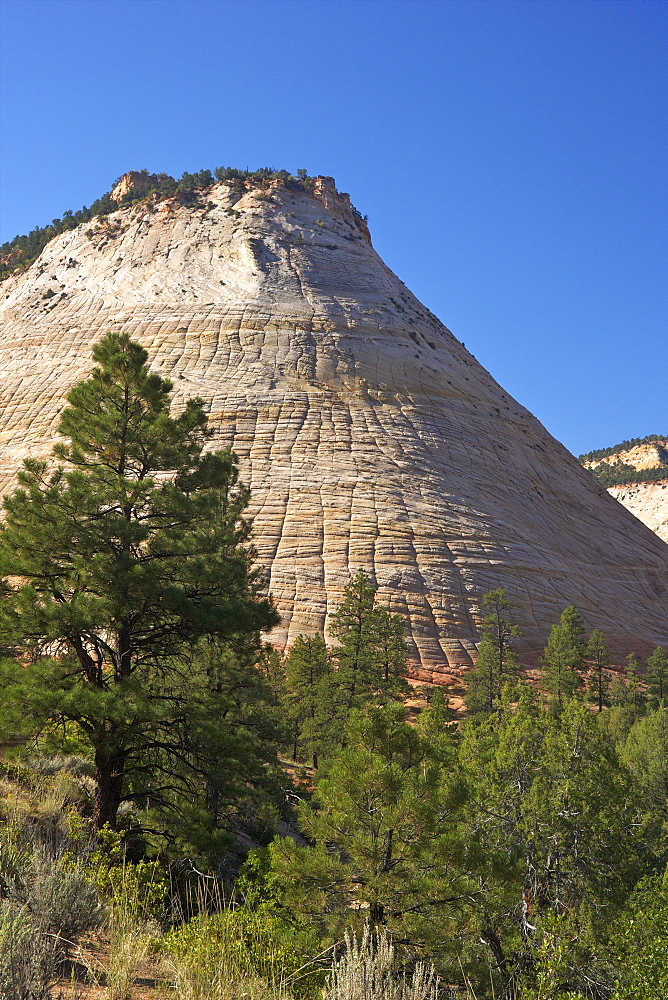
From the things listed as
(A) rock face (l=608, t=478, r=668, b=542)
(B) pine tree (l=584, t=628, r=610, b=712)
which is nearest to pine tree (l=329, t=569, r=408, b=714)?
(B) pine tree (l=584, t=628, r=610, b=712)

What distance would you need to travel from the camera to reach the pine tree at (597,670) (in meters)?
32.1

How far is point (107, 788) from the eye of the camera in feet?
35.7

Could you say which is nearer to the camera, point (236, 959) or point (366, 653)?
point (236, 959)

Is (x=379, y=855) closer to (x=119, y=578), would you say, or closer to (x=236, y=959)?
(x=236, y=959)

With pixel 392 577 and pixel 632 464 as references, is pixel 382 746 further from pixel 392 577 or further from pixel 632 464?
pixel 632 464

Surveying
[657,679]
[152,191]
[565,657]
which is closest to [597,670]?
[657,679]

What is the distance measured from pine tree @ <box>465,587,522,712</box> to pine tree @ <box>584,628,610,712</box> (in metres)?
3.68

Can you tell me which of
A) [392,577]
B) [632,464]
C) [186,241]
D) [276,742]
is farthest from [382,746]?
[632,464]

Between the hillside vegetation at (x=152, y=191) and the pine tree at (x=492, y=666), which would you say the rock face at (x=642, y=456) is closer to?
the hillside vegetation at (x=152, y=191)

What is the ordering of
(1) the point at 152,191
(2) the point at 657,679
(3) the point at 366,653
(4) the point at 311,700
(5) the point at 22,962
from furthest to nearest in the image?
1. (1) the point at 152,191
2. (2) the point at 657,679
3. (4) the point at 311,700
4. (3) the point at 366,653
5. (5) the point at 22,962

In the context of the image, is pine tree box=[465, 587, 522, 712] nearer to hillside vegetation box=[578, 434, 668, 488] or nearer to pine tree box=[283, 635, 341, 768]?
pine tree box=[283, 635, 341, 768]

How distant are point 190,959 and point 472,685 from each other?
957 inches

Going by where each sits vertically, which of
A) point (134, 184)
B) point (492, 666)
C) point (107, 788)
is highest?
point (134, 184)

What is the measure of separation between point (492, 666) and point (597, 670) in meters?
7.08
